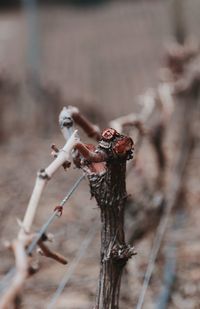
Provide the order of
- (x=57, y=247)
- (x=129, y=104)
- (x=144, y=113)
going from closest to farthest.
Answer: (x=144, y=113) < (x=57, y=247) < (x=129, y=104)

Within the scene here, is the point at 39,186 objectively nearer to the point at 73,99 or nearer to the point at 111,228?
the point at 111,228

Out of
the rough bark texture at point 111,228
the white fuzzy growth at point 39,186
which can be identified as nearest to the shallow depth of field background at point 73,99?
the rough bark texture at point 111,228

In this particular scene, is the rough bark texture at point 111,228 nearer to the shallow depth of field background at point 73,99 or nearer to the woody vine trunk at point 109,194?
the woody vine trunk at point 109,194

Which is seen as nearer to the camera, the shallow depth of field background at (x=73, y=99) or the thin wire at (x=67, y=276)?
the thin wire at (x=67, y=276)

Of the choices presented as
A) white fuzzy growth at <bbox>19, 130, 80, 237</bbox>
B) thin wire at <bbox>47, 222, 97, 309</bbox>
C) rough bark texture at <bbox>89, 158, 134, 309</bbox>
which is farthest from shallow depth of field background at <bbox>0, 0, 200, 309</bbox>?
white fuzzy growth at <bbox>19, 130, 80, 237</bbox>

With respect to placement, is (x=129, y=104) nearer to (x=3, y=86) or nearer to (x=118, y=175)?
(x=3, y=86)

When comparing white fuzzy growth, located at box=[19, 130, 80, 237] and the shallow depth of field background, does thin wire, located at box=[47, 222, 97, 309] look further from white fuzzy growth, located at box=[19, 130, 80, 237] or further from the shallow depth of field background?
white fuzzy growth, located at box=[19, 130, 80, 237]

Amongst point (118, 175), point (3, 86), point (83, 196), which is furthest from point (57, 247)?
point (3, 86)
